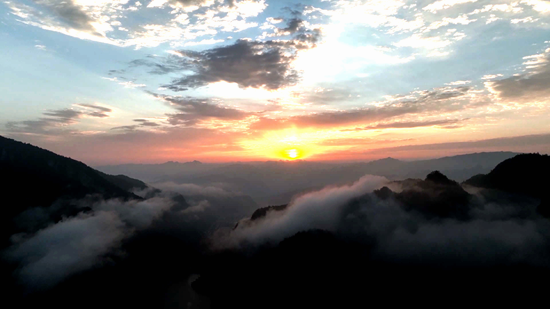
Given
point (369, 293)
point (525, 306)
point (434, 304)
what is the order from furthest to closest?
point (369, 293), point (434, 304), point (525, 306)

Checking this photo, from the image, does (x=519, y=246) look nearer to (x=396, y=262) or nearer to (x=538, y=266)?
(x=538, y=266)

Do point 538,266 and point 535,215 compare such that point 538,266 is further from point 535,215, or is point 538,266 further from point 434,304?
point 434,304

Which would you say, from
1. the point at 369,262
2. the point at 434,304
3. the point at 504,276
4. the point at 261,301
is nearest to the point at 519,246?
the point at 504,276

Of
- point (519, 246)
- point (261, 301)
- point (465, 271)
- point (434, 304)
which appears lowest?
point (261, 301)

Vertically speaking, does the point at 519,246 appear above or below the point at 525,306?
above

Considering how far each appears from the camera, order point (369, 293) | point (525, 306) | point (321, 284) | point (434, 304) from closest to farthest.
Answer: point (525, 306), point (434, 304), point (369, 293), point (321, 284)

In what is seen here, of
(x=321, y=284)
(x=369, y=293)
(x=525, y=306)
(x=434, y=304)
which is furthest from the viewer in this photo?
(x=321, y=284)

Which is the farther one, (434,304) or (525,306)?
(434,304)

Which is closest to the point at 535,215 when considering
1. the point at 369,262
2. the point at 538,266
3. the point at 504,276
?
the point at 538,266

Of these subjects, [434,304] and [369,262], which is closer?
[434,304]
